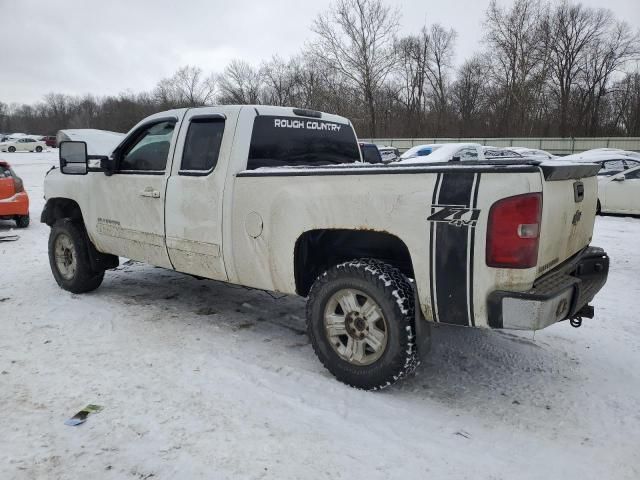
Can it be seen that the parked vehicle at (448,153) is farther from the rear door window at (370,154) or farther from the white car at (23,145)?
the white car at (23,145)

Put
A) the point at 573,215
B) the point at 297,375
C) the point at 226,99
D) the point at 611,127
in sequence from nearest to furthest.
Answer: the point at 573,215
the point at 297,375
the point at 611,127
the point at 226,99

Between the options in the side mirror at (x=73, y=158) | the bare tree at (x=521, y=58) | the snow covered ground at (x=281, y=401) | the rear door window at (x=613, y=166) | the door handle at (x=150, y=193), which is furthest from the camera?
the bare tree at (x=521, y=58)

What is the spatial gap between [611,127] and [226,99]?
46.3 m

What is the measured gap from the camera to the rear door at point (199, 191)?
4113mm

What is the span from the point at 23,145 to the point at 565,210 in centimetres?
5205

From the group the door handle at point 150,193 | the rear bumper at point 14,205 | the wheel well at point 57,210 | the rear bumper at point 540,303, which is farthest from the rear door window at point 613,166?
the rear bumper at point 14,205

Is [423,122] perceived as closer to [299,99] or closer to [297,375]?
[299,99]

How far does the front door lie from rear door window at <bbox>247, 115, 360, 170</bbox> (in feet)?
2.85

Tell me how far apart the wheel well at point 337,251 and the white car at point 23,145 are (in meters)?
49.9

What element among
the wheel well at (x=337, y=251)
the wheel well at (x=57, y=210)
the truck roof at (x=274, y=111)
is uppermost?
the truck roof at (x=274, y=111)

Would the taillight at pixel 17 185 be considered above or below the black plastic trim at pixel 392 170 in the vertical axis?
below

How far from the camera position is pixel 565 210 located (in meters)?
3.26

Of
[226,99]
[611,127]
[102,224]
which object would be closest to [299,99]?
[226,99]

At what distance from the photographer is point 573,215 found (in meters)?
3.43
